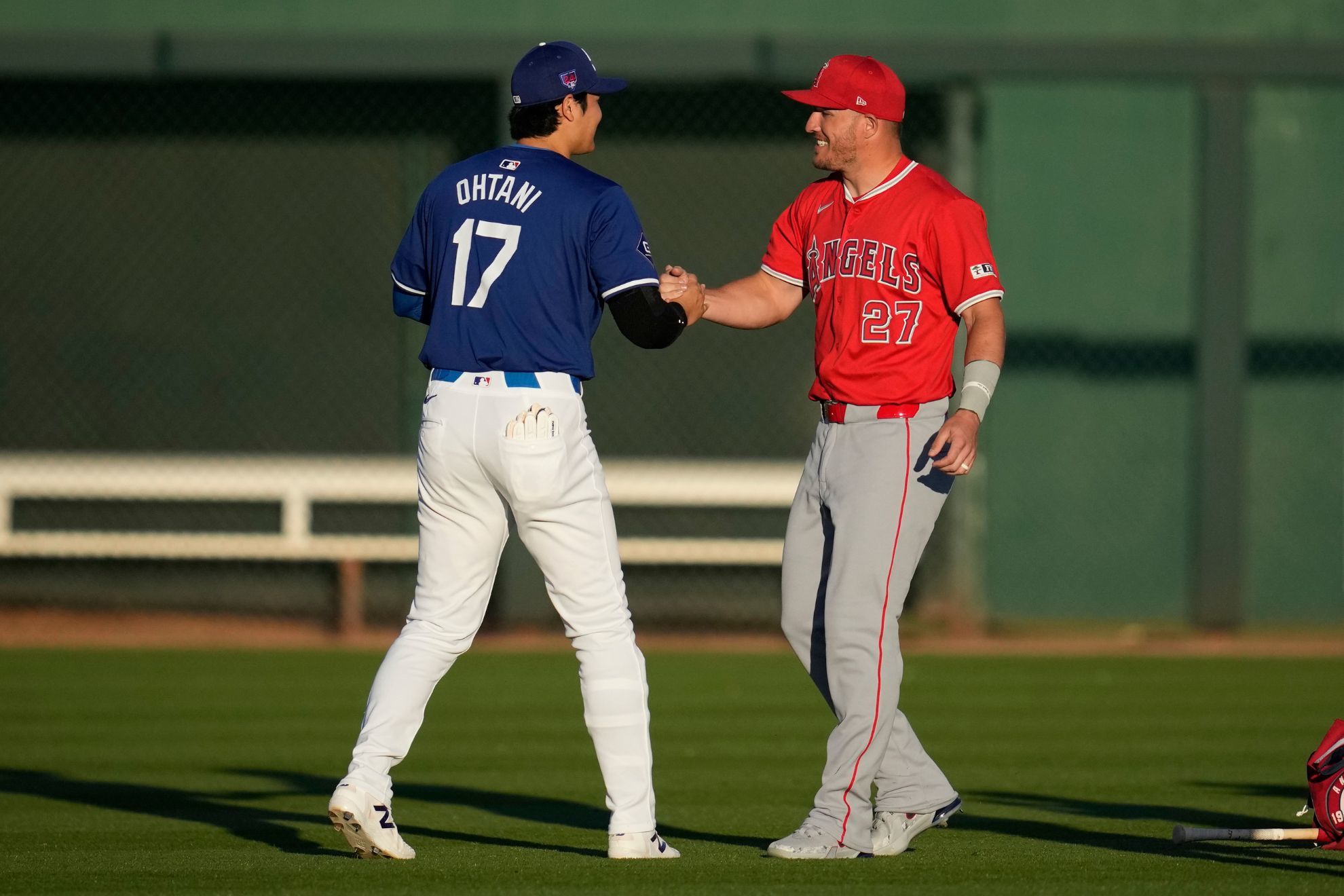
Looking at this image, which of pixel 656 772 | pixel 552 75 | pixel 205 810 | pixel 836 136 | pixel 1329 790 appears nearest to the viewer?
pixel 1329 790

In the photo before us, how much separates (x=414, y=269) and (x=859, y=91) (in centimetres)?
130

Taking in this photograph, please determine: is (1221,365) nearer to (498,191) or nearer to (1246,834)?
(1246,834)

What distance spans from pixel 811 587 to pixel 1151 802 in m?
1.69

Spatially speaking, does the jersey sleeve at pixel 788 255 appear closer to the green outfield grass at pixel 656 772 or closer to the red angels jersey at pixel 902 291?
the red angels jersey at pixel 902 291

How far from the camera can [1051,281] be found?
12.2 m

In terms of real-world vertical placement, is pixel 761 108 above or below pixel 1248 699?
above

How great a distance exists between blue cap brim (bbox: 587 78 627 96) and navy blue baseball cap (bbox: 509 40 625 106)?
21mm

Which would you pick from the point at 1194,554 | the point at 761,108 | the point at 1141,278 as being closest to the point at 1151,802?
the point at 1194,554

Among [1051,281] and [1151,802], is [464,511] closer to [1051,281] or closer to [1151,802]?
[1151,802]

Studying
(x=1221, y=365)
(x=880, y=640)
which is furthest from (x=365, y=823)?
(x=1221, y=365)

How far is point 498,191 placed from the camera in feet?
15.3

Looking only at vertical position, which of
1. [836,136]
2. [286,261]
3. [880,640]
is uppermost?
[286,261]

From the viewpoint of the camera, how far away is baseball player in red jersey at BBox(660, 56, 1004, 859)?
4.75m

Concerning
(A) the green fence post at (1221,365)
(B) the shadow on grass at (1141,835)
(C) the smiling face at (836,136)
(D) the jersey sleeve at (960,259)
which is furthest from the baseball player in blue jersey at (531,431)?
(A) the green fence post at (1221,365)
